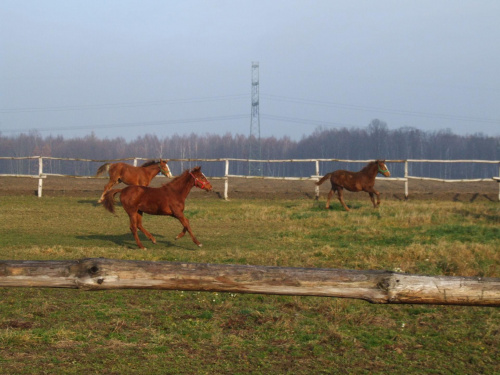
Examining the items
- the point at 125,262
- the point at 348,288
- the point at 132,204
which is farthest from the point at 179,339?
the point at 132,204

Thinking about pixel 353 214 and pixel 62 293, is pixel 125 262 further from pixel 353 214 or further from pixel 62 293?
pixel 353 214

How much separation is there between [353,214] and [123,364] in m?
13.2

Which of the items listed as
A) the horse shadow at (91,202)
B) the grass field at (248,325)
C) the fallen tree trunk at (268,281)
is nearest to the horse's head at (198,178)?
the grass field at (248,325)

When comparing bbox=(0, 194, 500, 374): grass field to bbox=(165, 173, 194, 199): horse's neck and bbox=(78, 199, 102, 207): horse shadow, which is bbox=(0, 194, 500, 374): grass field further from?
bbox=(78, 199, 102, 207): horse shadow

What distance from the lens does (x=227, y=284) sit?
4.66 metres

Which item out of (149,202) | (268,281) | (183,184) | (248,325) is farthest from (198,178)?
(268,281)

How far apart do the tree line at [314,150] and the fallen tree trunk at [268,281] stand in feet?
234

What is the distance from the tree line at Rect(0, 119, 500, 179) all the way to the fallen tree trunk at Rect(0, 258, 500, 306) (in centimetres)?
7148

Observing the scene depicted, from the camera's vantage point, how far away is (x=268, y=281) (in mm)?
4652

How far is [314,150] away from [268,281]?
88551 millimetres

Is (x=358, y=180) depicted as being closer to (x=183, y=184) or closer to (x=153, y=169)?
(x=153, y=169)

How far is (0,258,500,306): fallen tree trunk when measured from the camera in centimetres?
457

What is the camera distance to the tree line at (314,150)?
3162 inches

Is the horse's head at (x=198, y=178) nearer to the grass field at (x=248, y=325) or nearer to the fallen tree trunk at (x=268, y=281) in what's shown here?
the grass field at (x=248, y=325)
